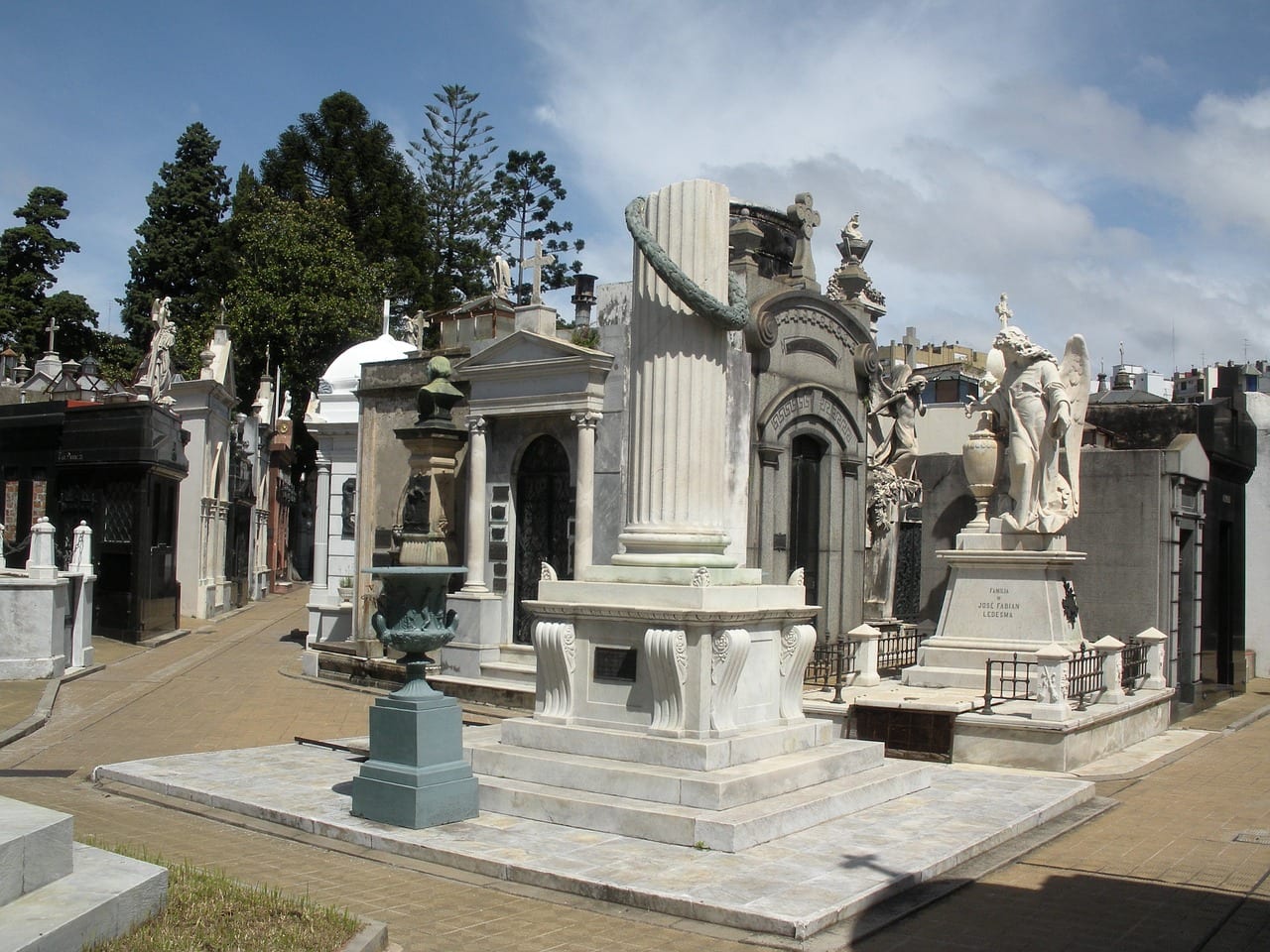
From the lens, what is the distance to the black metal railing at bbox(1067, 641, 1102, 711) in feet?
39.3

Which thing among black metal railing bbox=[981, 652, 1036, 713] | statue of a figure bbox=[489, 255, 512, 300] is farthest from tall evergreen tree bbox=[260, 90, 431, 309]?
black metal railing bbox=[981, 652, 1036, 713]

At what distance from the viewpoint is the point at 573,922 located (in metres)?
6.14

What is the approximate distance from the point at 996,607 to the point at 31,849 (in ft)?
36.1

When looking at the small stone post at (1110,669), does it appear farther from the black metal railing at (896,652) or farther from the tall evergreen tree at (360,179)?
the tall evergreen tree at (360,179)

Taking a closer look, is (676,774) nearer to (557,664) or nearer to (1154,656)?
(557,664)

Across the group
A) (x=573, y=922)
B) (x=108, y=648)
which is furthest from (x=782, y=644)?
(x=108, y=648)

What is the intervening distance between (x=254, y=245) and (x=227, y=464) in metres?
13.1

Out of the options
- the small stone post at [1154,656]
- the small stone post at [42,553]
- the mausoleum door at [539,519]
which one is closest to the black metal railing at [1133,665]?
the small stone post at [1154,656]

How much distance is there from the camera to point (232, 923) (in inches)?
213

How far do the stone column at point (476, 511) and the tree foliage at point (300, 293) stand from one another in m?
23.1

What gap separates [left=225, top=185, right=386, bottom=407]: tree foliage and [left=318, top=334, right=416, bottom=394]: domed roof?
14471 mm

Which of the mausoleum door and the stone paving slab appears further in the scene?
the mausoleum door

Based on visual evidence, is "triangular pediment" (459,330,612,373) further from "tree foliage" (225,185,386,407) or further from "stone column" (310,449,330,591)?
"tree foliage" (225,185,386,407)

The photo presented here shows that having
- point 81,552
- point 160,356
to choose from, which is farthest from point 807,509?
point 160,356
